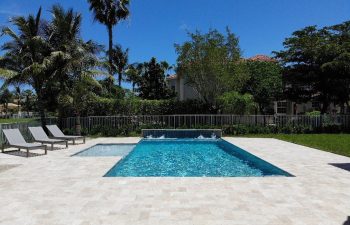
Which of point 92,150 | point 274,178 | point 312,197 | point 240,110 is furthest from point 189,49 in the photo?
point 312,197

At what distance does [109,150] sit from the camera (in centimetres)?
1608

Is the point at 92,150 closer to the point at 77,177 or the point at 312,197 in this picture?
the point at 77,177

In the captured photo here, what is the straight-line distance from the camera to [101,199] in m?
6.60

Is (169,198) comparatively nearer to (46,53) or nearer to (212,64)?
(46,53)

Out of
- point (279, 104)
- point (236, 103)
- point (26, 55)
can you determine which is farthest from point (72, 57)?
point (279, 104)

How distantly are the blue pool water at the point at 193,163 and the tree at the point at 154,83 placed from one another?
24.8 m

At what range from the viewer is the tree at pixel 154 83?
43.3m

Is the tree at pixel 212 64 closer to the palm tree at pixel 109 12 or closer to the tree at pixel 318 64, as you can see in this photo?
the tree at pixel 318 64

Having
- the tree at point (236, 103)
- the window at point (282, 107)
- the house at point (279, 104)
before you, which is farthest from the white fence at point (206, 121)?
the window at point (282, 107)

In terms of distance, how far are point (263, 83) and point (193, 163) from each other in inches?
695

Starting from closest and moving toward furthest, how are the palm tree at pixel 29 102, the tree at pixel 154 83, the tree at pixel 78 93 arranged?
the tree at pixel 78 93 < the tree at pixel 154 83 < the palm tree at pixel 29 102

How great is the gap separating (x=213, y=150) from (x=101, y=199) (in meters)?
11.1

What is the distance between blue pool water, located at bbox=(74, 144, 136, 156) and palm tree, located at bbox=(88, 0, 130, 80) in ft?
42.3

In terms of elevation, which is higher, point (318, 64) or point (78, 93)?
point (318, 64)
